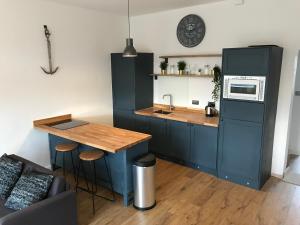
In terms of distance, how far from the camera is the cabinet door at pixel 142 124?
175 inches

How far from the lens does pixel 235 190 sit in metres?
3.37

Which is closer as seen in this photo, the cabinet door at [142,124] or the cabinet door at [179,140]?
the cabinet door at [179,140]

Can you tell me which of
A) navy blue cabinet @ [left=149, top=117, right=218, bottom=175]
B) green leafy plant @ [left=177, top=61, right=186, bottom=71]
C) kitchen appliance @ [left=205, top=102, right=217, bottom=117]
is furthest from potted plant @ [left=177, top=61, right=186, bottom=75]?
navy blue cabinet @ [left=149, top=117, right=218, bottom=175]

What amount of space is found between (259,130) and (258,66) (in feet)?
2.72

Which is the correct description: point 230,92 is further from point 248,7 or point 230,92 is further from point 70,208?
point 70,208

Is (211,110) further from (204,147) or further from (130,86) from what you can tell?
(130,86)

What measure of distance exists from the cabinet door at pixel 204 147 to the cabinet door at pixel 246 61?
899 mm

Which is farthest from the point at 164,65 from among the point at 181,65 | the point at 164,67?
the point at 181,65

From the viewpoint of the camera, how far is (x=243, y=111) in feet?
10.8

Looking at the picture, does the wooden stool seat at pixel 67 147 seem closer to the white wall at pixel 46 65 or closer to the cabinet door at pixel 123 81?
the white wall at pixel 46 65

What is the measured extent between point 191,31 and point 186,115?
4.74 ft

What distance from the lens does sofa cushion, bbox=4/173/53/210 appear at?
226 cm

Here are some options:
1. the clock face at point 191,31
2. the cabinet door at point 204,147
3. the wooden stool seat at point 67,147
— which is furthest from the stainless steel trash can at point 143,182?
the clock face at point 191,31

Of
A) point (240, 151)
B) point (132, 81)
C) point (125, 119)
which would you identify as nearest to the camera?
point (240, 151)
